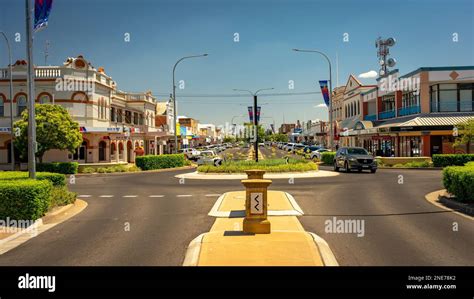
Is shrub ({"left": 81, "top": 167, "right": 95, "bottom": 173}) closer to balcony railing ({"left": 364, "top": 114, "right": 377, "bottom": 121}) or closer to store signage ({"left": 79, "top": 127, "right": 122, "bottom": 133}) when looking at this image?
store signage ({"left": 79, "top": 127, "right": 122, "bottom": 133})

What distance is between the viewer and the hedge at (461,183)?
1305 centimetres

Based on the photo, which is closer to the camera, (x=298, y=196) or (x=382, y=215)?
(x=382, y=215)

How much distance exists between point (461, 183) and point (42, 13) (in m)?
14.2

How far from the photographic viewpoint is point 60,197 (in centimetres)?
1470

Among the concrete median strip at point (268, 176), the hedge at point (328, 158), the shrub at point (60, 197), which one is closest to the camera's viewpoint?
the shrub at point (60, 197)

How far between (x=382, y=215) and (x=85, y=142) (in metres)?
32.5

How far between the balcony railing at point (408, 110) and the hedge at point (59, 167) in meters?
31.9

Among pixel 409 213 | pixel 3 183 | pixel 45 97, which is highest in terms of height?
pixel 45 97

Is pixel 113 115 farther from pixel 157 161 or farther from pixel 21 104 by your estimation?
pixel 157 161

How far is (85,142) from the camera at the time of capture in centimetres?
3909

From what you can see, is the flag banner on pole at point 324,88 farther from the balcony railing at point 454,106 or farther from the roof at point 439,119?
the balcony railing at point 454,106

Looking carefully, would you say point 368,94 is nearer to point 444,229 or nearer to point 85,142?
point 85,142
